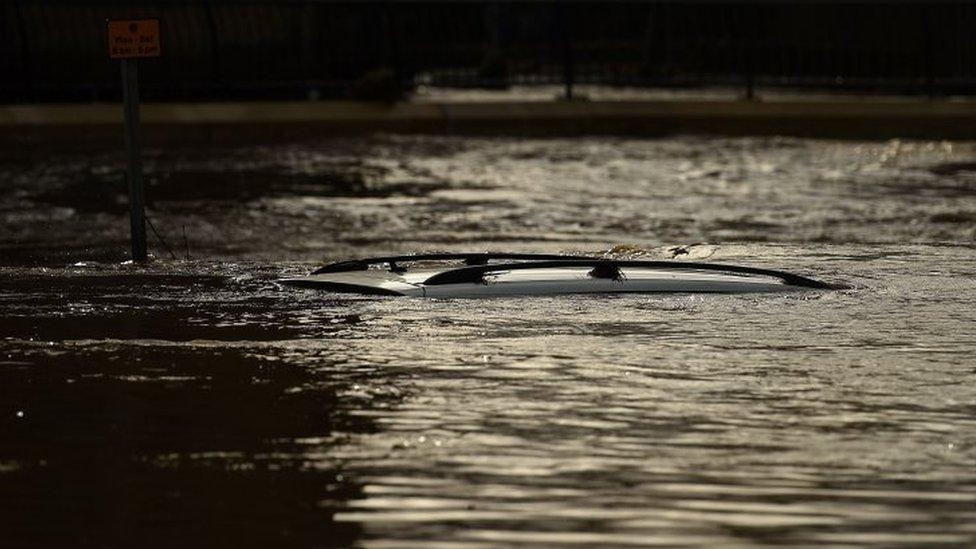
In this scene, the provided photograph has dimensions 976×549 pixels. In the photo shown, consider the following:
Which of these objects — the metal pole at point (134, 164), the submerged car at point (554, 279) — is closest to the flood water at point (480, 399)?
the submerged car at point (554, 279)

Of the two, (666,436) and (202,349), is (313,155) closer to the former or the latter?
(202,349)

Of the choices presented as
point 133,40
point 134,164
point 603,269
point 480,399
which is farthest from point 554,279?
point 134,164

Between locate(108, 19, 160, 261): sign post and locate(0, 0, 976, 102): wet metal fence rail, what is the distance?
1145cm

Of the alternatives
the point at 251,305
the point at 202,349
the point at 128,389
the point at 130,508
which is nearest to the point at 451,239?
the point at 251,305

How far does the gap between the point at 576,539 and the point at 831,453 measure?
1605mm

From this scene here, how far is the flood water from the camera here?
711 cm

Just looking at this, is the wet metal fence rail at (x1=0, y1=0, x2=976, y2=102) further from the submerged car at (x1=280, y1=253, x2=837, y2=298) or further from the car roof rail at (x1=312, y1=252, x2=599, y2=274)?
the submerged car at (x1=280, y1=253, x2=837, y2=298)

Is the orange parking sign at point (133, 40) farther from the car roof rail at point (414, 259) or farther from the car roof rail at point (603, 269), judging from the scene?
the car roof rail at point (603, 269)

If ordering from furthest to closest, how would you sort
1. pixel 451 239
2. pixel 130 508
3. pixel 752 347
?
pixel 451 239, pixel 752 347, pixel 130 508

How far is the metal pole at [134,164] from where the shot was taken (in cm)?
1472

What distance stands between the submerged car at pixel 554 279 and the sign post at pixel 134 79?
113 inches

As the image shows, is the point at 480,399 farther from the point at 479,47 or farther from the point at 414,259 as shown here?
the point at 479,47

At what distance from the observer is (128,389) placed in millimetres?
9406

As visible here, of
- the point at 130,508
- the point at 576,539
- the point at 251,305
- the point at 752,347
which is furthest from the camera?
the point at 251,305
